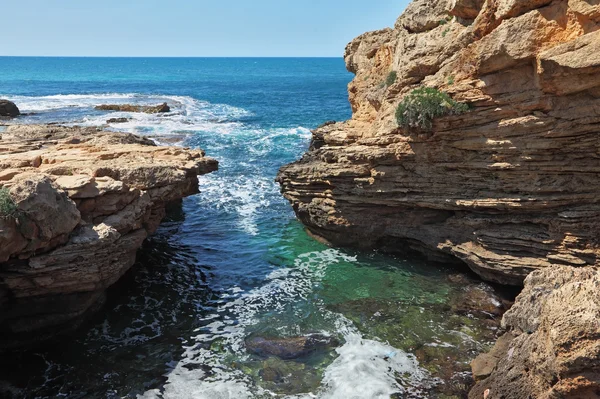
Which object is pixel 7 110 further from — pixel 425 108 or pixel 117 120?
pixel 425 108

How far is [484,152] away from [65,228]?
1323 cm

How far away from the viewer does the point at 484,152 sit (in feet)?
53.2

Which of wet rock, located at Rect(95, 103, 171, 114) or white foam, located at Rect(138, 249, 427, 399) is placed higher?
wet rock, located at Rect(95, 103, 171, 114)

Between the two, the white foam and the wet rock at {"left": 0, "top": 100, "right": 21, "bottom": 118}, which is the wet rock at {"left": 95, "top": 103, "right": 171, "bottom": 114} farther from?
the white foam

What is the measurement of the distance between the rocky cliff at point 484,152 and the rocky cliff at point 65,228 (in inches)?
289

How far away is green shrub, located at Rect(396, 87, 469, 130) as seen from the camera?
16.2 m

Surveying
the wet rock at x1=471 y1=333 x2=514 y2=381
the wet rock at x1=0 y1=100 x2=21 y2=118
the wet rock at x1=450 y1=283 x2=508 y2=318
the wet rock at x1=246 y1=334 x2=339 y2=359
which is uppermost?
the wet rock at x1=0 y1=100 x2=21 y2=118

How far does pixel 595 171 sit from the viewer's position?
14.7 metres

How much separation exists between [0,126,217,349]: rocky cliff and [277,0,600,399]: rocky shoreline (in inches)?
303

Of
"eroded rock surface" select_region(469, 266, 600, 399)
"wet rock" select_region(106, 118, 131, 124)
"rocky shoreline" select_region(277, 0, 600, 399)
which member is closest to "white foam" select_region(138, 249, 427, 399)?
"eroded rock surface" select_region(469, 266, 600, 399)

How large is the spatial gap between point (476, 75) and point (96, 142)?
16931mm

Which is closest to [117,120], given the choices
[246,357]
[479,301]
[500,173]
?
[246,357]

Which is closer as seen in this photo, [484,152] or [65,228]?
[65,228]

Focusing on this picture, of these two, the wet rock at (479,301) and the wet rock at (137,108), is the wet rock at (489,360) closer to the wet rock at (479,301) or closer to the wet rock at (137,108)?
the wet rock at (479,301)
